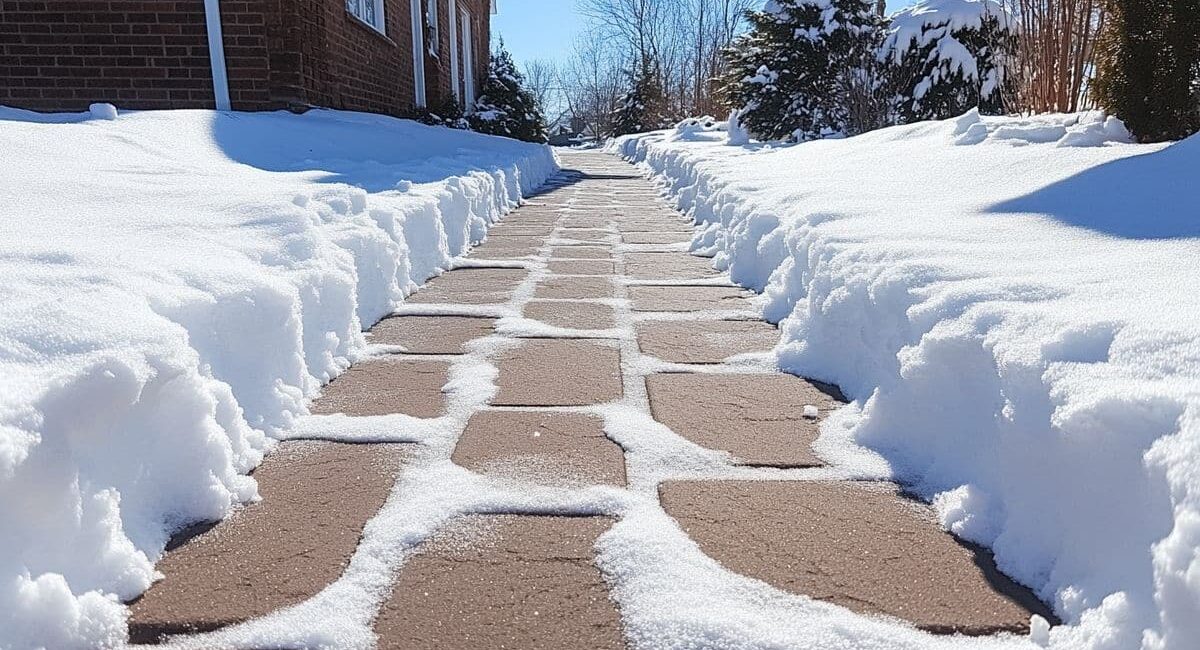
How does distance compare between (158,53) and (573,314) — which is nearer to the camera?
(573,314)

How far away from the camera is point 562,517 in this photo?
1533 mm

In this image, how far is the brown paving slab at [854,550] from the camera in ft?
4.12

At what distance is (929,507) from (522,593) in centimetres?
85

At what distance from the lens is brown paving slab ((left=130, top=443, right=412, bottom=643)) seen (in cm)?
124

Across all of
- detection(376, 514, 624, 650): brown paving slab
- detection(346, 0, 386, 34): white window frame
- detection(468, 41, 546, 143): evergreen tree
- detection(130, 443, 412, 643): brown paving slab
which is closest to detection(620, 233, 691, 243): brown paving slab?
detection(130, 443, 412, 643): brown paving slab

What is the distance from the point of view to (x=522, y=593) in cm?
129

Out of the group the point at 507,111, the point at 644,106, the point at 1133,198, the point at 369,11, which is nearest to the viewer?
the point at 1133,198

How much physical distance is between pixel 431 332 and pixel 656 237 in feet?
8.90

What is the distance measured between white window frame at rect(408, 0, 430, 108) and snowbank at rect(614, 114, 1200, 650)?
832cm

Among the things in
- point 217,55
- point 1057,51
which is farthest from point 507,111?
point 1057,51

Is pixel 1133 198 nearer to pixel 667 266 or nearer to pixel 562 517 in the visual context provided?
pixel 667 266

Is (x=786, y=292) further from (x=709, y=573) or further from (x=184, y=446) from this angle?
(x=184, y=446)

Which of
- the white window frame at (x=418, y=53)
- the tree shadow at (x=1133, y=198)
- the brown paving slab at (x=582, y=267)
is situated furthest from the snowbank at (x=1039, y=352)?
the white window frame at (x=418, y=53)

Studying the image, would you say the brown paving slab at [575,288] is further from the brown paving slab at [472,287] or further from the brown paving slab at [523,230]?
the brown paving slab at [523,230]
